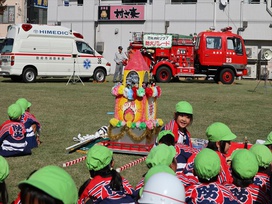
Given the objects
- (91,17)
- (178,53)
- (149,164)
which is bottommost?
(149,164)

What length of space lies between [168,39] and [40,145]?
15783 millimetres

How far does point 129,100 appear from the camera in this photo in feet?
25.5

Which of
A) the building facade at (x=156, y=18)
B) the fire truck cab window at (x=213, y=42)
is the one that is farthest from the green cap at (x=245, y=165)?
the building facade at (x=156, y=18)

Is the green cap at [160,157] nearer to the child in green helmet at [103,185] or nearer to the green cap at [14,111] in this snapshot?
the child in green helmet at [103,185]

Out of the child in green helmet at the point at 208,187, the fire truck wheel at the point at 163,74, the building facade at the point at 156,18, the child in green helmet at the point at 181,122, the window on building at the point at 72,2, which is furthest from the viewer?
the window on building at the point at 72,2

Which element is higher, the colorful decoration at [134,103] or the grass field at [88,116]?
the colorful decoration at [134,103]

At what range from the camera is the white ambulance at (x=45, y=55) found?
2045 cm

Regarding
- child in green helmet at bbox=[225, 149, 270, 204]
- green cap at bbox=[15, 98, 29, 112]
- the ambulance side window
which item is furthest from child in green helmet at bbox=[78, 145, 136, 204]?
the ambulance side window

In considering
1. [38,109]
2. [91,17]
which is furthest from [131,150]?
[91,17]

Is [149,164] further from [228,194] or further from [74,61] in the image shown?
[74,61]

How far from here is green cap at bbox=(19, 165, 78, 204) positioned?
2.39 m

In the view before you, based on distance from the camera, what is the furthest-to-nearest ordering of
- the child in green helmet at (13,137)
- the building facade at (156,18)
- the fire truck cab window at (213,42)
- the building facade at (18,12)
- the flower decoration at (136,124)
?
1. the building facade at (18,12)
2. the building facade at (156,18)
3. the fire truck cab window at (213,42)
4. the flower decoration at (136,124)
5. the child in green helmet at (13,137)

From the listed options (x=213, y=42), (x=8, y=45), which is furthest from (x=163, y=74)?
(x=8, y=45)

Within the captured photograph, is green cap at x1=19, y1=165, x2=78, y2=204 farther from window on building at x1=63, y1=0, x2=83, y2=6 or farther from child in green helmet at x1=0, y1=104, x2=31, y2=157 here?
window on building at x1=63, y1=0, x2=83, y2=6
